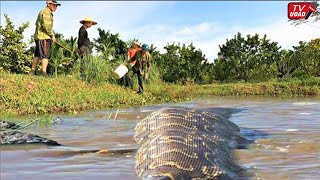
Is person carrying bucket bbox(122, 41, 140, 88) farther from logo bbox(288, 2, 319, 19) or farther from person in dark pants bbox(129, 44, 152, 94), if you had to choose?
logo bbox(288, 2, 319, 19)

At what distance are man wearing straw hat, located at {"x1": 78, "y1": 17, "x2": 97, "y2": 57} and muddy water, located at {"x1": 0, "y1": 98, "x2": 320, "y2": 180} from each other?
5.10 metres

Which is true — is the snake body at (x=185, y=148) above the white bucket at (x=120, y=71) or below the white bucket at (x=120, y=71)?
below

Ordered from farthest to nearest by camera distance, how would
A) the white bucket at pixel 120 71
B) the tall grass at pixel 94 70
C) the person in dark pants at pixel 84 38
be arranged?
the white bucket at pixel 120 71 → the person in dark pants at pixel 84 38 → the tall grass at pixel 94 70

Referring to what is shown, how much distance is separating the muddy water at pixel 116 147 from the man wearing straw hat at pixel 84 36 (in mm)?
5103

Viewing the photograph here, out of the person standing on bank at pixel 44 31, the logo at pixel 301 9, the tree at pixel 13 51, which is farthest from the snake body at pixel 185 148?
the logo at pixel 301 9

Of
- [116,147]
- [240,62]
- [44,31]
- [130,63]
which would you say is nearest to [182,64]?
[240,62]

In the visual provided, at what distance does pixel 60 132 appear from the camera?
639 cm

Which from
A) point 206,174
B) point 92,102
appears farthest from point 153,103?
point 206,174

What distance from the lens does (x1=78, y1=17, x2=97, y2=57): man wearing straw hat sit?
12869 mm

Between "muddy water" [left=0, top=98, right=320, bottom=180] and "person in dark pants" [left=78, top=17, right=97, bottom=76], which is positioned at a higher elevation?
"person in dark pants" [left=78, top=17, right=97, bottom=76]

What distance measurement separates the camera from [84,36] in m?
13.0

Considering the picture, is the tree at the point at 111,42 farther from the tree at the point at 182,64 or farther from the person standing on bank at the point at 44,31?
the person standing on bank at the point at 44,31

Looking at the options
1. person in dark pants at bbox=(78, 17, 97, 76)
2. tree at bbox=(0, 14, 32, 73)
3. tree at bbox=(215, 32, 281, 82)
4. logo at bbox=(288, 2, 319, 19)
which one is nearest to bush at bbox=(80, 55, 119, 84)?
person in dark pants at bbox=(78, 17, 97, 76)

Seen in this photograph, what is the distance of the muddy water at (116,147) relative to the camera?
398cm
